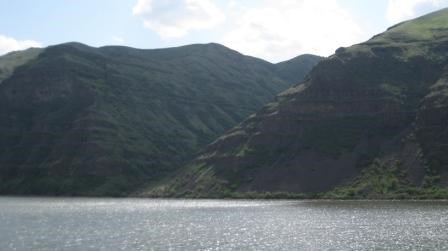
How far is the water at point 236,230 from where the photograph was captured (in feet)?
236

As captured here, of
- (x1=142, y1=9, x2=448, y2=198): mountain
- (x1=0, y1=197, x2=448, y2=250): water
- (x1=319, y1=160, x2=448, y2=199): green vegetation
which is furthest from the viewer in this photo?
(x1=142, y1=9, x2=448, y2=198): mountain

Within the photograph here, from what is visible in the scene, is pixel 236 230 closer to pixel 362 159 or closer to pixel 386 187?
pixel 386 187

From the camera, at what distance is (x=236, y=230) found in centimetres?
8875

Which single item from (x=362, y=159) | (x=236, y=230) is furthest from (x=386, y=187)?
(x=236, y=230)

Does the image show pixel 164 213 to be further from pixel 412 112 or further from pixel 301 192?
pixel 412 112

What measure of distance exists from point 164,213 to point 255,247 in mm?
58138

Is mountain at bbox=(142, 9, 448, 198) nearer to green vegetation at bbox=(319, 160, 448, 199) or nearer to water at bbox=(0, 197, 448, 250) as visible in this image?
green vegetation at bbox=(319, 160, 448, 199)

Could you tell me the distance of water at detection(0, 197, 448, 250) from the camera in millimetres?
71875

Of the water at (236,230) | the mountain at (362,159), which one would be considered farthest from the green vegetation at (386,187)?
the water at (236,230)

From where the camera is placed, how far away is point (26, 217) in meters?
117

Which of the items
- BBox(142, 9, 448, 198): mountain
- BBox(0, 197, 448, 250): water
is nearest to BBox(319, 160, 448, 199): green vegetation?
BBox(142, 9, 448, 198): mountain

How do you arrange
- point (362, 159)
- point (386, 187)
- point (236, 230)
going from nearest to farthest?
point (236, 230) < point (386, 187) < point (362, 159)

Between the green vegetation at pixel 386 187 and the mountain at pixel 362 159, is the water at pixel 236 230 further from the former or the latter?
the mountain at pixel 362 159

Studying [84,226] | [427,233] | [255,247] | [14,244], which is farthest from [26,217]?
[427,233]
